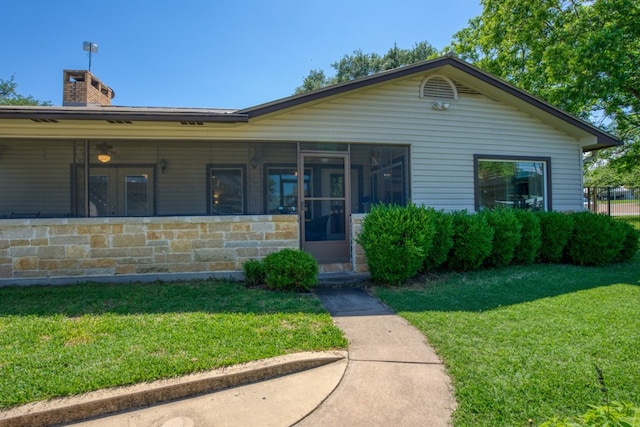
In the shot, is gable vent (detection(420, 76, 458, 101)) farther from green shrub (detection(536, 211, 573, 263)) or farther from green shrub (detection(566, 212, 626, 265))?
green shrub (detection(566, 212, 626, 265))

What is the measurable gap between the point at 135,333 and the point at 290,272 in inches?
88.5

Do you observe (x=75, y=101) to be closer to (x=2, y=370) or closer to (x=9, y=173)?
(x=9, y=173)

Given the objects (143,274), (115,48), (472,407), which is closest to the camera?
(472,407)

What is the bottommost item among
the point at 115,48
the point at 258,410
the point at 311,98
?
the point at 258,410

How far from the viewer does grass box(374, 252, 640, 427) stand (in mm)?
2547

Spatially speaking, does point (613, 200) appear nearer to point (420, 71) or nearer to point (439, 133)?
point (439, 133)

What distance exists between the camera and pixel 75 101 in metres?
9.38

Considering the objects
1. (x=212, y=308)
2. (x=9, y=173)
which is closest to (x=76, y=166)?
(x=9, y=173)

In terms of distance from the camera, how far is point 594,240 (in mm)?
A: 7207

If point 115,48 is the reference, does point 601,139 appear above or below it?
below

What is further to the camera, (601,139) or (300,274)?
(601,139)

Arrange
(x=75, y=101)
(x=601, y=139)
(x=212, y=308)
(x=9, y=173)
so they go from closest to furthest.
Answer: (x=212, y=308), (x=9, y=173), (x=601, y=139), (x=75, y=101)

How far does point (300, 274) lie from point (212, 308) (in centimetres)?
137

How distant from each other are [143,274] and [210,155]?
2453 mm
